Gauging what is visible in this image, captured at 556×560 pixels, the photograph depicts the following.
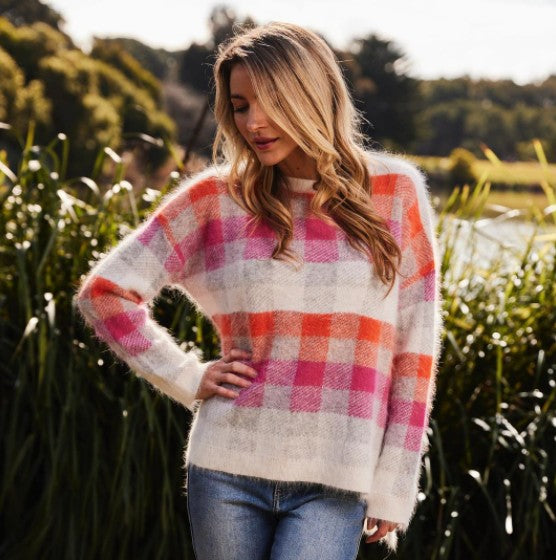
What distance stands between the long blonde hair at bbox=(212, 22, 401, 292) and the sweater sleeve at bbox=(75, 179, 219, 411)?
14cm

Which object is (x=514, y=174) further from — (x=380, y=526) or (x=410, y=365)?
(x=380, y=526)

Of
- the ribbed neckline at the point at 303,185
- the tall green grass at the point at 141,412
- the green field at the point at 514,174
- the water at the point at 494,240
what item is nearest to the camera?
the ribbed neckline at the point at 303,185

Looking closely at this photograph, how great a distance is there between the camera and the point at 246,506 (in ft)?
6.66

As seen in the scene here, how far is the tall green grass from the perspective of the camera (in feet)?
9.77

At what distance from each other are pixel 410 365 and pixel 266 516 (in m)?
0.46

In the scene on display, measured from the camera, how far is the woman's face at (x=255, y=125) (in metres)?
2.13

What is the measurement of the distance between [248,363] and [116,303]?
0.33 metres

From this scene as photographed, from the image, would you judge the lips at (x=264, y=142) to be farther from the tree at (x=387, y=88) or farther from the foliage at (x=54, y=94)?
the tree at (x=387, y=88)

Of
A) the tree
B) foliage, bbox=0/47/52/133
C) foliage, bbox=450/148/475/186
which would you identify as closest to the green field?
foliage, bbox=450/148/475/186

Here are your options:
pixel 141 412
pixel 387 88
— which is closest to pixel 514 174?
pixel 141 412

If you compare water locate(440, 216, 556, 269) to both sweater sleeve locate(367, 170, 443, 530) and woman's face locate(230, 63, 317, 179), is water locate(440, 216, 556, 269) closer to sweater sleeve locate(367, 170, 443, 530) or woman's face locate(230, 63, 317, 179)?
sweater sleeve locate(367, 170, 443, 530)

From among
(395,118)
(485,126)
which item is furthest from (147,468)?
(485,126)

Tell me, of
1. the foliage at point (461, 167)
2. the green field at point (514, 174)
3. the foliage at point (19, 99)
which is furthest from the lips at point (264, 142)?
the foliage at point (19, 99)

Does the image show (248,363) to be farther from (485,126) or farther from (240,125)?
(485,126)
